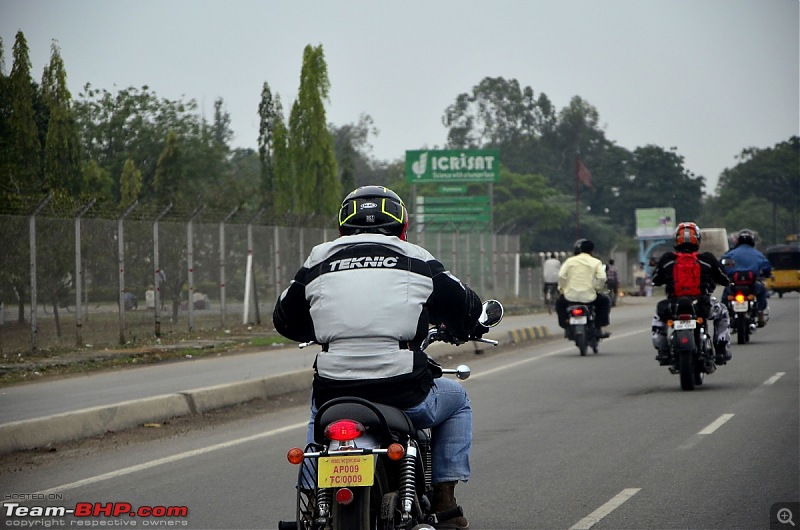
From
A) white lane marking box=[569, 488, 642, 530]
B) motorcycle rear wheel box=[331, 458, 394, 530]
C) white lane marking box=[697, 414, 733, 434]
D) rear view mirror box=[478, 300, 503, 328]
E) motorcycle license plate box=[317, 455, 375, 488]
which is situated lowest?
white lane marking box=[697, 414, 733, 434]

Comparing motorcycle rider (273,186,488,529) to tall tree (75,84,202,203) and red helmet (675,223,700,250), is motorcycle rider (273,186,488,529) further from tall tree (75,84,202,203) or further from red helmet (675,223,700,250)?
tall tree (75,84,202,203)

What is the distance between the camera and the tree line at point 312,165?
3128 cm

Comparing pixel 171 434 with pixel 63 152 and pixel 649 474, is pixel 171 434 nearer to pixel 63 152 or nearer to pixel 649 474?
pixel 649 474

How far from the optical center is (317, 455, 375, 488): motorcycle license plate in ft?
15.9

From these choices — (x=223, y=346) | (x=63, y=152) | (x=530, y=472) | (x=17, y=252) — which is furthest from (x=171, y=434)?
(x=63, y=152)

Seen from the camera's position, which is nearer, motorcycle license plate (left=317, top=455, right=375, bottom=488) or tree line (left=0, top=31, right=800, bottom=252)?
motorcycle license plate (left=317, top=455, right=375, bottom=488)

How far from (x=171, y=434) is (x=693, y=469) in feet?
16.8

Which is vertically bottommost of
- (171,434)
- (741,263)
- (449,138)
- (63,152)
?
(171,434)

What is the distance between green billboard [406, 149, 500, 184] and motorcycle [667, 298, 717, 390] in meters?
37.6

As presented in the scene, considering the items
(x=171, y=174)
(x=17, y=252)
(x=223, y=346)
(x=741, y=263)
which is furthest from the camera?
(x=171, y=174)

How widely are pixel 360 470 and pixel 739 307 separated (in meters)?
16.9

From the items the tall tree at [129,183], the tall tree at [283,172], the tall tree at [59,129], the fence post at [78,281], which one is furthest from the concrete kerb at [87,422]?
the tall tree at [129,183]

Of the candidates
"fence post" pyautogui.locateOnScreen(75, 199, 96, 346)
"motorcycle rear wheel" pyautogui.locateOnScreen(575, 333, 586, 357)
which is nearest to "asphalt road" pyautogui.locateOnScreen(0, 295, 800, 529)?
"motorcycle rear wheel" pyautogui.locateOnScreen(575, 333, 586, 357)

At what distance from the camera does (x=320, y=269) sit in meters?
5.44
